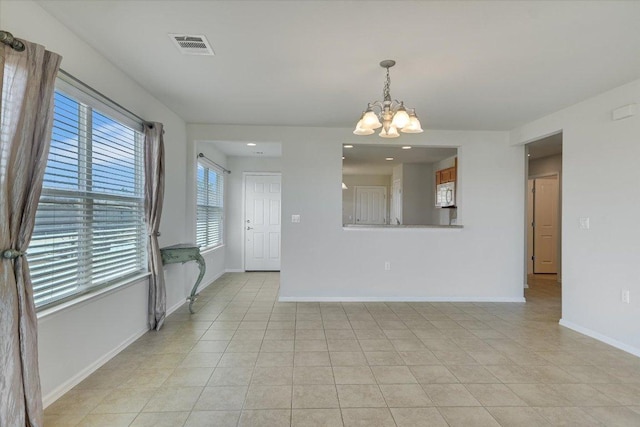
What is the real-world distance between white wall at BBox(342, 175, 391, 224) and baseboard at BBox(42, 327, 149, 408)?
6.43 m

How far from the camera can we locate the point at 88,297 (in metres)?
2.38

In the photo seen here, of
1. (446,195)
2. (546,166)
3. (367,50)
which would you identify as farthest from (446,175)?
(367,50)

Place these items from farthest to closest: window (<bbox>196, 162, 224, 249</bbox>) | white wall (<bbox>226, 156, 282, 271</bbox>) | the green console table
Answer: white wall (<bbox>226, 156, 282, 271</bbox>) < window (<bbox>196, 162, 224, 249</bbox>) < the green console table

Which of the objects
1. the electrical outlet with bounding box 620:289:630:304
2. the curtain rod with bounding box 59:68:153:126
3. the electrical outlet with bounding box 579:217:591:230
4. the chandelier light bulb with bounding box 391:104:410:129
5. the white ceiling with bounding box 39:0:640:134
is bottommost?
the electrical outlet with bounding box 620:289:630:304

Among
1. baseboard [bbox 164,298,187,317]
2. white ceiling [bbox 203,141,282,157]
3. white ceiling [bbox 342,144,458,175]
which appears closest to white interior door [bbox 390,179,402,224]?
white ceiling [bbox 342,144,458,175]

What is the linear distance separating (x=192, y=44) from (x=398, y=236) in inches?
133

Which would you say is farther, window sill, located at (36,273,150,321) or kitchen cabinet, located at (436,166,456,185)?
kitchen cabinet, located at (436,166,456,185)

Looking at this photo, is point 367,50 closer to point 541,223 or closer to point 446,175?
point 446,175

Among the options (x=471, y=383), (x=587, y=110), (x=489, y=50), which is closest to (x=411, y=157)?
(x=587, y=110)

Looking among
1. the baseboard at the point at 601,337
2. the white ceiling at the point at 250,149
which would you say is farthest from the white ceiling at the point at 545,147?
the white ceiling at the point at 250,149

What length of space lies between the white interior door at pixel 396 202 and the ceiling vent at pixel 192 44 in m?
5.77

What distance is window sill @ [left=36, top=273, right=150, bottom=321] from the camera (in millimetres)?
2013

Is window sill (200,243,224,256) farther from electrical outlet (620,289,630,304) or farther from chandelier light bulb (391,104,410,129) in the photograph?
electrical outlet (620,289,630,304)

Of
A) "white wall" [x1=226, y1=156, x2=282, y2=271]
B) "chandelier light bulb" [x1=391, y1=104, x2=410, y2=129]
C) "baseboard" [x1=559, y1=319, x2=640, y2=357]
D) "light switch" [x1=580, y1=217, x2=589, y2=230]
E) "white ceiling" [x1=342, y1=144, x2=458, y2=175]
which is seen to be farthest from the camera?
"white wall" [x1=226, y1=156, x2=282, y2=271]
